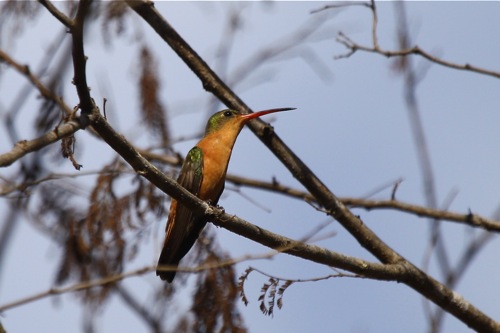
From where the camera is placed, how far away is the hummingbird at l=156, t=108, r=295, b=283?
579cm

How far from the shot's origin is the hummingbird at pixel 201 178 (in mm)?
5789

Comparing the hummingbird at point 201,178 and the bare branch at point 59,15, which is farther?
the hummingbird at point 201,178

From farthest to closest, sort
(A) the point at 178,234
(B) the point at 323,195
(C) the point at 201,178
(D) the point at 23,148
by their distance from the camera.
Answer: (B) the point at 323,195, (C) the point at 201,178, (A) the point at 178,234, (D) the point at 23,148

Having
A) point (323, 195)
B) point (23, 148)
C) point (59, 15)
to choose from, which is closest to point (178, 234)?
point (323, 195)

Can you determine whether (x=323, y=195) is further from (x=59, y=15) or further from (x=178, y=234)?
(x=59, y=15)

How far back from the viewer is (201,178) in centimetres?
617

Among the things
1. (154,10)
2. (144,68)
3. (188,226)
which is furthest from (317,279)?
(154,10)

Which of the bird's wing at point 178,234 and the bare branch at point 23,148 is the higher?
the bird's wing at point 178,234

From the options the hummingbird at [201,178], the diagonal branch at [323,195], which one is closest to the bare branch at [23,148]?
the hummingbird at [201,178]

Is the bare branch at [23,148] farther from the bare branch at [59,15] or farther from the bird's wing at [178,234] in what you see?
the bird's wing at [178,234]

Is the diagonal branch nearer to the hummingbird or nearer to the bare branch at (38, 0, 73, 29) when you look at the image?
the hummingbird

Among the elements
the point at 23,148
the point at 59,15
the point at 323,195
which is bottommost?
the point at 23,148

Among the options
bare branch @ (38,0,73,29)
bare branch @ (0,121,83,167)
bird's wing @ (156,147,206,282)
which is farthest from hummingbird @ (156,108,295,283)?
bare branch @ (0,121,83,167)

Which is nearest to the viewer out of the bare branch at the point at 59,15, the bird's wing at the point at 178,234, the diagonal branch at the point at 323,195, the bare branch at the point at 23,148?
the bare branch at the point at 23,148
